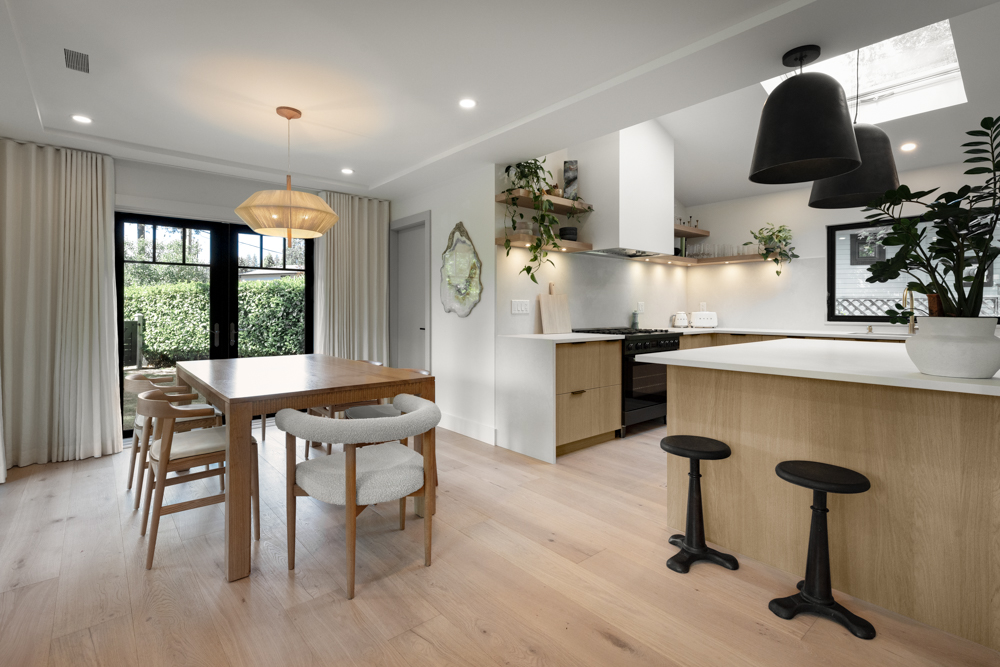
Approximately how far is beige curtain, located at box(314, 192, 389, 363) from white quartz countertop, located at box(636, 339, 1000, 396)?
3565 mm

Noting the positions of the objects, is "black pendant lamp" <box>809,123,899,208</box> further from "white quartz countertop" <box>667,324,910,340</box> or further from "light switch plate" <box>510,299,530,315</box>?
"white quartz countertop" <box>667,324,910,340</box>

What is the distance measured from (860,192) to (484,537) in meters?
2.45

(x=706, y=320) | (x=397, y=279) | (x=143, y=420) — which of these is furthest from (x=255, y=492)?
(x=706, y=320)

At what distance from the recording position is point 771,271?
5.42 metres

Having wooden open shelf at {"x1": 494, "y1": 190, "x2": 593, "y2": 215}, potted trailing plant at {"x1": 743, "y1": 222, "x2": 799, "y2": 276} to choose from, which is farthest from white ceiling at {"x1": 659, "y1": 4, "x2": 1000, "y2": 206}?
wooden open shelf at {"x1": 494, "y1": 190, "x2": 593, "y2": 215}

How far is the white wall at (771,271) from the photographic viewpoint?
16.5 ft

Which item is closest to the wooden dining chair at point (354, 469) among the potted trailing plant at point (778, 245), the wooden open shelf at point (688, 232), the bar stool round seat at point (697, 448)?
the bar stool round seat at point (697, 448)

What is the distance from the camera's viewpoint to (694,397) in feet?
7.63

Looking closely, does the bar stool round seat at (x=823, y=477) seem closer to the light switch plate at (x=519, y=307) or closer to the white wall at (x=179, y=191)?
the light switch plate at (x=519, y=307)

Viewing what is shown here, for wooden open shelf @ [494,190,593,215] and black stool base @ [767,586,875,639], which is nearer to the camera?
black stool base @ [767,586,875,639]

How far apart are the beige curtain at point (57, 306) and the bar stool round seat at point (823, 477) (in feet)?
15.1

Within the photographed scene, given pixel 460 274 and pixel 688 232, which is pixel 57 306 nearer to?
pixel 460 274

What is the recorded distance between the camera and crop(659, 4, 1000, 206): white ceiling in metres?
3.07

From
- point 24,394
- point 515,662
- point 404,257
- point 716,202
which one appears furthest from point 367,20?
point 716,202
